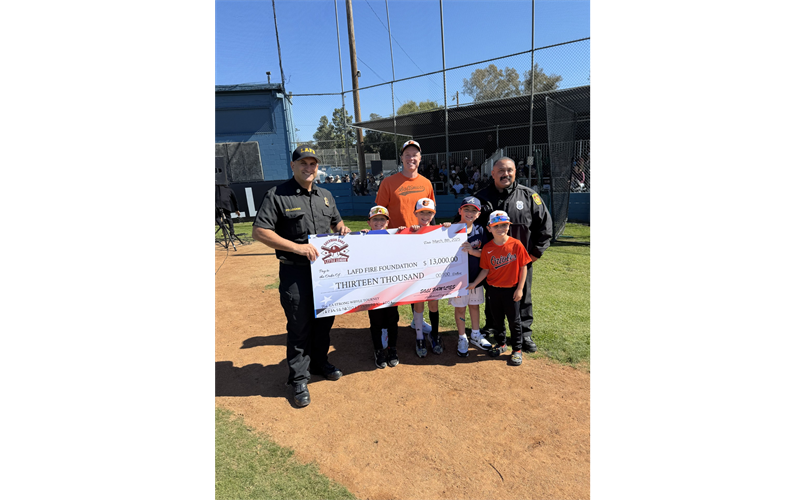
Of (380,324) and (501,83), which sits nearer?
(380,324)

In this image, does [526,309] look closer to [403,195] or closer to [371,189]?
[403,195]

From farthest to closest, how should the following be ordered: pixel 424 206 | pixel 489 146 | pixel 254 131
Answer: pixel 489 146 < pixel 254 131 < pixel 424 206

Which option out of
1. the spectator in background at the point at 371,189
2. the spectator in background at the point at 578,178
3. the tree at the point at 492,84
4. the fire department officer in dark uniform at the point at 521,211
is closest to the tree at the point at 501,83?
the tree at the point at 492,84

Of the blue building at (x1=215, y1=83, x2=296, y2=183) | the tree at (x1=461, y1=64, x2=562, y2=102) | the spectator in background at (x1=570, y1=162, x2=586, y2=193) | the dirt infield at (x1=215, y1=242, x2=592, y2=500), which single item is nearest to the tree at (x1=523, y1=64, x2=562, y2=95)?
the tree at (x1=461, y1=64, x2=562, y2=102)

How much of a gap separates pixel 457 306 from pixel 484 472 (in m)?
1.89

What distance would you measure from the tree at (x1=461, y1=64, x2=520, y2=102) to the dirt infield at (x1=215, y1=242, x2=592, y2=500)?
11.3 m

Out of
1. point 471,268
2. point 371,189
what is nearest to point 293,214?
point 471,268

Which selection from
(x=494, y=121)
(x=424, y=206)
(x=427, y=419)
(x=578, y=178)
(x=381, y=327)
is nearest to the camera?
(x=427, y=419)

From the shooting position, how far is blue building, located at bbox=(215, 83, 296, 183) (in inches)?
776

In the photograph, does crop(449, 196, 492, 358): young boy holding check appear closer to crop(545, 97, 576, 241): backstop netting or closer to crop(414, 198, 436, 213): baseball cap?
crop(414, 198, 436, 213): baseball cap

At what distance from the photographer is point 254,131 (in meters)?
20.2

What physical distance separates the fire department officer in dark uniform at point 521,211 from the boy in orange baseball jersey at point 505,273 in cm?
20

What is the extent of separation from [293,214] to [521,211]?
252 centimetres
